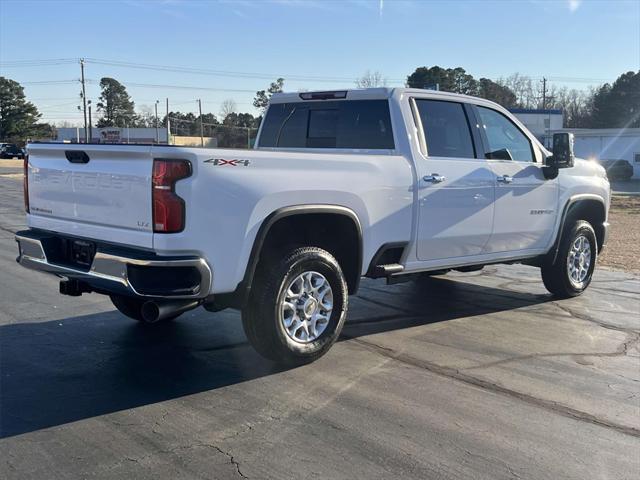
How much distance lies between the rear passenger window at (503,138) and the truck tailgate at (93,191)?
3779 millimetres

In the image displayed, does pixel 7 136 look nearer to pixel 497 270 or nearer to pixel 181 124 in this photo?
pixel 181 124

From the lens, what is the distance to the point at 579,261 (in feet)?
26.5

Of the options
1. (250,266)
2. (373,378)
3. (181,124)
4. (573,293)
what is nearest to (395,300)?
(573,293)

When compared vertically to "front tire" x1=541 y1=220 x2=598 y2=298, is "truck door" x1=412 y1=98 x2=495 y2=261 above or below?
above

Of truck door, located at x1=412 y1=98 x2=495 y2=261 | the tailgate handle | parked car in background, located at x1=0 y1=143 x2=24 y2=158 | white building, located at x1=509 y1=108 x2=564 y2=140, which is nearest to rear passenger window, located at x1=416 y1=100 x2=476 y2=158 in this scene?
truck door, located at x1=412 y1=98 x2=495 y2=261

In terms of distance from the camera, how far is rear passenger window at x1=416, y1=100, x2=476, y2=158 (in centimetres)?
624

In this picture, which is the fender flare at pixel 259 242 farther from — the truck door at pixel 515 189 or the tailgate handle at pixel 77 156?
the truck door at pixel 515 189

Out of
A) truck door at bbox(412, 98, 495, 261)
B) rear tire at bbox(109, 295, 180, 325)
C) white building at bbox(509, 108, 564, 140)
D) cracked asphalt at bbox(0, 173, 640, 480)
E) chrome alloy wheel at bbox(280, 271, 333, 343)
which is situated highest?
white building at bbox(509, 108, 564, 140)

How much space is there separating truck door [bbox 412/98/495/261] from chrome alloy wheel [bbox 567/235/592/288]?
1.84m

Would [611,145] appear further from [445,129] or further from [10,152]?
[10,152]

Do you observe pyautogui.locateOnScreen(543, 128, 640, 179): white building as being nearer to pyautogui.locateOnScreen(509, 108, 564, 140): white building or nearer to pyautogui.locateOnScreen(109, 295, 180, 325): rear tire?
pyautogui.locateOnScreen(509, 108, 564, 140): white building

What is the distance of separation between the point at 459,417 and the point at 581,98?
384ft

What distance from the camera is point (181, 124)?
112562mm

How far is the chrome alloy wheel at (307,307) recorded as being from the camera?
505 centimetres
